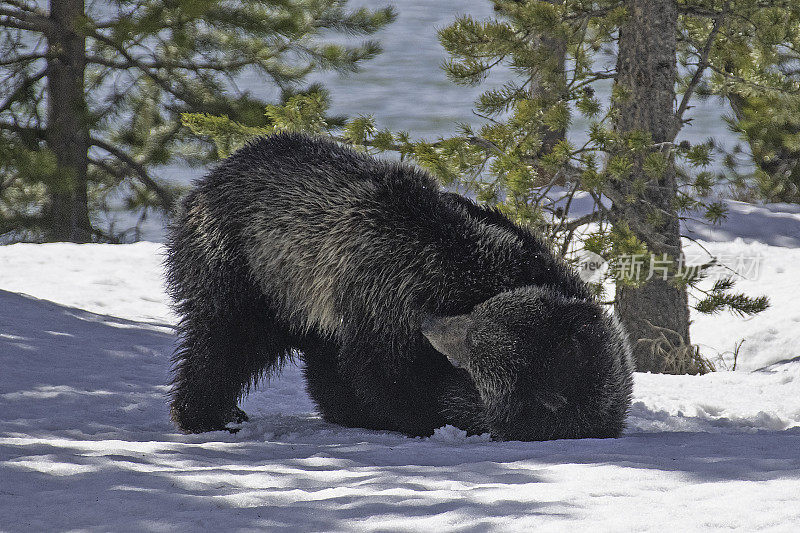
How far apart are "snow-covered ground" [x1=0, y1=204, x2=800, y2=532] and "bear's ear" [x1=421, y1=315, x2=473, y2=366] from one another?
1.41 feet

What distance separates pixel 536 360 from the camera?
3.77m

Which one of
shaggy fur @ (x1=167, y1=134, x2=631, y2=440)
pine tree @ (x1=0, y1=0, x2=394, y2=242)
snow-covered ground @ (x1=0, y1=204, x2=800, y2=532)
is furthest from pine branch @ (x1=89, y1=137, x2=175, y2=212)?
shaggy fur @ (x1=167, y1=134, x2=631, y2=440)

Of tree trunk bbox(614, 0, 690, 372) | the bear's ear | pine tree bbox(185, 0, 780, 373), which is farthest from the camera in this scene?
tree trunk bbox(614, 0, 690, 372)

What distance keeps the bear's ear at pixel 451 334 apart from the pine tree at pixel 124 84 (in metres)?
8.32

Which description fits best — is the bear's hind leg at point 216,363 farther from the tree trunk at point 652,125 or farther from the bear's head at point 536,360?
the tree trunk at point 652,125

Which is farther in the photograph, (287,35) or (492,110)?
(287,35)

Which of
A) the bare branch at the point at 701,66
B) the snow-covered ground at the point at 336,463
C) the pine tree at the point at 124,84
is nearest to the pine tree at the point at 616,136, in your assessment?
the bare branch at the point at 701,66

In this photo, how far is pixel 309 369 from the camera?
15.7 ft

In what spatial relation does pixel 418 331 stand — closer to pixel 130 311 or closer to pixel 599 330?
pixel 599 330

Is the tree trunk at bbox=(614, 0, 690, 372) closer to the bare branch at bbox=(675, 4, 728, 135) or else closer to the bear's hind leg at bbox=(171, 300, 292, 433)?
the bare branch at bbox=(675, 4, 728, 135)

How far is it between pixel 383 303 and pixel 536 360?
2.54ft

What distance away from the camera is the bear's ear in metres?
3.75

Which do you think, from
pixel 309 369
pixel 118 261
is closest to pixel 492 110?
pixel 309 369

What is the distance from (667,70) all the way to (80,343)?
5.11m
